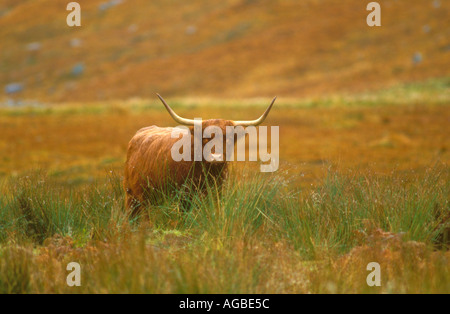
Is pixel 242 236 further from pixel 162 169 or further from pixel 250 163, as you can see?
pixel 162 169

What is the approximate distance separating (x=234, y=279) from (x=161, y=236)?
1792mm

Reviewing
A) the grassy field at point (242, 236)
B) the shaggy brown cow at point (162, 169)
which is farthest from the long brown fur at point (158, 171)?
the grassy field at point (242, 236)

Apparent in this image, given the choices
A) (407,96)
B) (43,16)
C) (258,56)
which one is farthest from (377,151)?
(43,16)

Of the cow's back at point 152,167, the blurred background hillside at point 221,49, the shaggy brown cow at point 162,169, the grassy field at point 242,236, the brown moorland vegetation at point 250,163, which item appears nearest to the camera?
the grassy field at point 242,236

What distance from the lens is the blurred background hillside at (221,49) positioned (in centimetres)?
6131

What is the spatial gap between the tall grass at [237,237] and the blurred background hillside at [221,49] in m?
45.9

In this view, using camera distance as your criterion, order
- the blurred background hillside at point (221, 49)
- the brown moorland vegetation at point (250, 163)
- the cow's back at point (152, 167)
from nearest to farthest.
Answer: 1. the brown moorland vegetation at point (250, 163)
2. the cow's back at point (152, 167)
3. the blurred background hillside at point (221, 49)

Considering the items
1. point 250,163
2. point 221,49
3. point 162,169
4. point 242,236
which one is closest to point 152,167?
point 162,169

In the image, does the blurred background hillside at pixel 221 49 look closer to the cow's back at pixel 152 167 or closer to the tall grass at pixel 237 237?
the cow's back at pixel 152 167

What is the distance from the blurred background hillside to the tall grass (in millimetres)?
45945

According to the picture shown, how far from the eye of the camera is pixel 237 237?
19.8 ft

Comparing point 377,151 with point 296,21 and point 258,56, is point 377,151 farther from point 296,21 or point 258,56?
point 296,21

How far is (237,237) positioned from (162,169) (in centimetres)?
211
